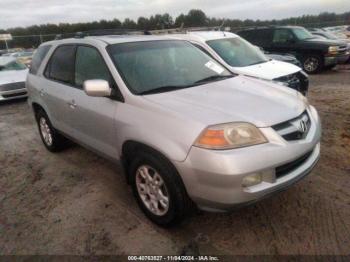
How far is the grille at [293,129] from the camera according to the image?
263cm

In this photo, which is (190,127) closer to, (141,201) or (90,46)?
(141,201)

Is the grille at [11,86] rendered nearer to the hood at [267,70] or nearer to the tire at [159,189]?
the hood at [267,70]

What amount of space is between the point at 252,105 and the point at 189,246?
4.45 feet

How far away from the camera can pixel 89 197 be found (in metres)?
3.70

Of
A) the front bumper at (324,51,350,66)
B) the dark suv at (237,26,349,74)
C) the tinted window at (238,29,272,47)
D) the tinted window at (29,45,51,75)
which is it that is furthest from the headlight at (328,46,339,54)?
the tinted window at (29,45,51,75)

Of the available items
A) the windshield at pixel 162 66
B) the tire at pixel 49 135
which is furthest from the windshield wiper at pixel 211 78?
the tire at pixel 49 135

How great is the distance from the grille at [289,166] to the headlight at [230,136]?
29 cm

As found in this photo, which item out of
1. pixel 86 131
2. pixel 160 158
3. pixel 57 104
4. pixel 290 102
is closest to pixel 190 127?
pixel 160 158

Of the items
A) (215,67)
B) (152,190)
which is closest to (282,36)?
(215,67)

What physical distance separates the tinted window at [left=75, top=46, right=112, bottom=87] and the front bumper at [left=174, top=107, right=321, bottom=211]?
1.40 meters

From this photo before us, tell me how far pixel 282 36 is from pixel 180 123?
10.9 metres

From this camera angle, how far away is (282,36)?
12.1m

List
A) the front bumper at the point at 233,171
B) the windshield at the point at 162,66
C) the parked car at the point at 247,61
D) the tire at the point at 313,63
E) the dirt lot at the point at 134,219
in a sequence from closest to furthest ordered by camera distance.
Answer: the front bumper at the point at 233,171
the dirt lot at the point at 134,219
the windshield at the point at 162,66
the parked car at the point at 247,61
the tire at the point at 313,63

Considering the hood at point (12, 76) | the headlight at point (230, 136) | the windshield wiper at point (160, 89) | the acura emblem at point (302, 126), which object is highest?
the windshield wiper at point (160, 89)
